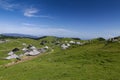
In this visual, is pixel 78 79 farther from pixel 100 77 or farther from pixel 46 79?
pixel 46 79

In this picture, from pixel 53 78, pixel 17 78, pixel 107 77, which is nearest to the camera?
pixel 107 77

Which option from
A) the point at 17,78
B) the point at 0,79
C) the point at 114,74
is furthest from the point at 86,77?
the point at 0,79

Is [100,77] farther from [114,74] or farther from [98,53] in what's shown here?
[98,53]

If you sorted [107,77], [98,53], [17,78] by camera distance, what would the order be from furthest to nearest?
[98,53] < [17,78] < [107,77]

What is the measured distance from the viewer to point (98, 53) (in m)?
58.4

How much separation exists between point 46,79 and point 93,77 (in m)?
10.1

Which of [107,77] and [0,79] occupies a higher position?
[107,77]

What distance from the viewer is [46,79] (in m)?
32.5

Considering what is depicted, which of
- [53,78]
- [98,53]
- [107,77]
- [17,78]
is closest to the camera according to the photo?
[107,77]

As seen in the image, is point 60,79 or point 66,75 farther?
point 66,75

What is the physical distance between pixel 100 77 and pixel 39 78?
1354cm

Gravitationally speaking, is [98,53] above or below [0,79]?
above

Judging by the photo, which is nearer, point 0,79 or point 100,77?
point 100,77

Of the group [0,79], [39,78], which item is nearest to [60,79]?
[39,78]
